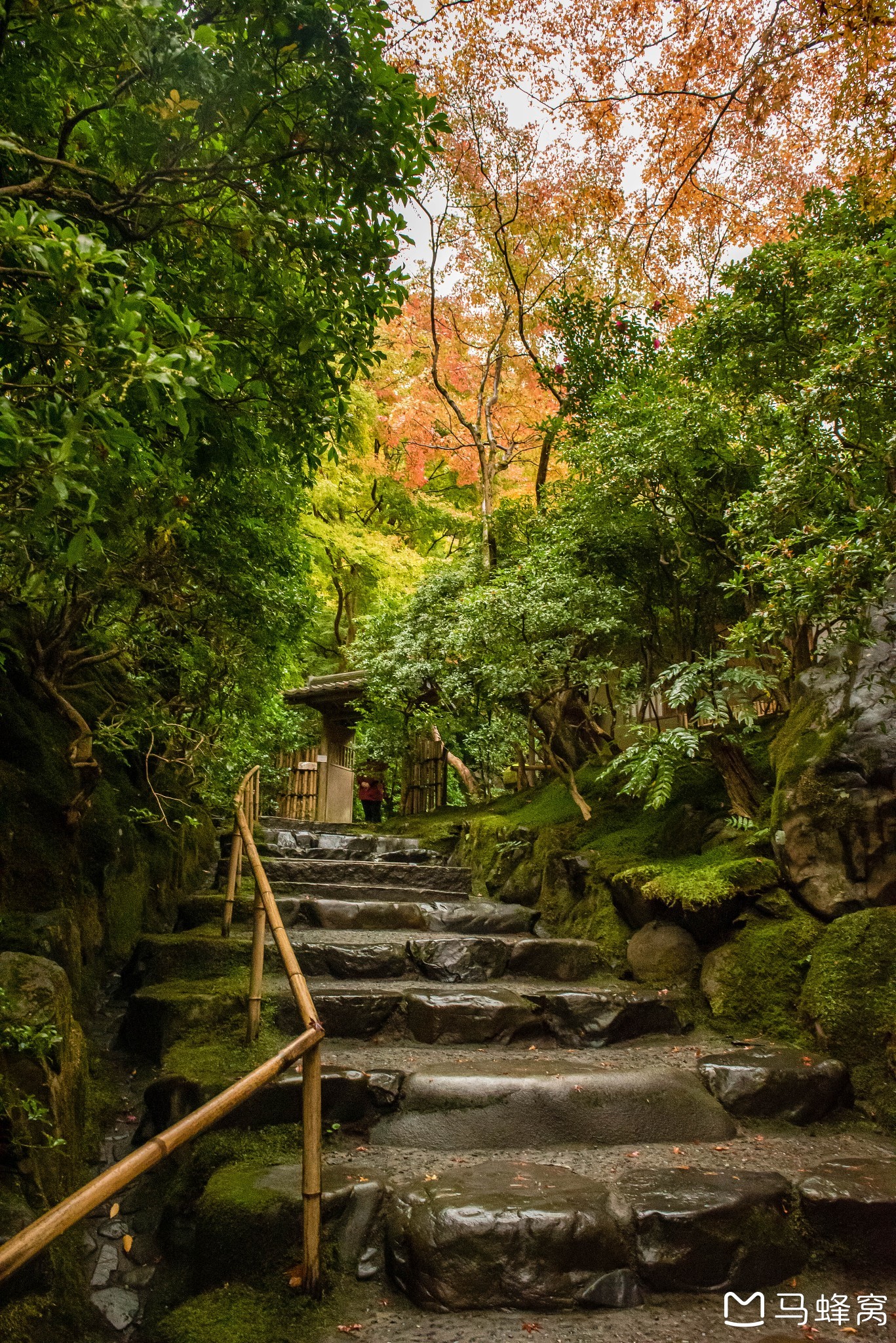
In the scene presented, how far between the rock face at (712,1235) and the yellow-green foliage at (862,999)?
3.67 ft

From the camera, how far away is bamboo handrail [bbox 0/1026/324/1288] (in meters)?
1.41

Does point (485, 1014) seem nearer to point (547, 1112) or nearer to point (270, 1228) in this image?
point (547, 1112)

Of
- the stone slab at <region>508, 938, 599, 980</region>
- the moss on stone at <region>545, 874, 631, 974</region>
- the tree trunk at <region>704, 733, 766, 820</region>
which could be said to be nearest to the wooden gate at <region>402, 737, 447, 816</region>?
the moss on stone at <region>545, 874, 631, 974</region>

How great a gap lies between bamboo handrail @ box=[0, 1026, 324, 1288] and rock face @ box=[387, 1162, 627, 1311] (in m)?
0.98

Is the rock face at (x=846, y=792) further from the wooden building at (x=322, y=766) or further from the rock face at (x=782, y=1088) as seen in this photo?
the wooden building at (x=322, y=766)

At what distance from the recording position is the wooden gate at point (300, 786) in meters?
15.9

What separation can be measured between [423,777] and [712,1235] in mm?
11140

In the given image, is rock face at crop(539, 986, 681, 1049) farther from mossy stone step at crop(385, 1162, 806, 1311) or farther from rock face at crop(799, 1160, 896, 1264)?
rock face at crop(799, 1160, 896, 1264)

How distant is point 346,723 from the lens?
1627 cm

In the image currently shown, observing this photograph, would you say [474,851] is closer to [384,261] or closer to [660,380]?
[660,380]

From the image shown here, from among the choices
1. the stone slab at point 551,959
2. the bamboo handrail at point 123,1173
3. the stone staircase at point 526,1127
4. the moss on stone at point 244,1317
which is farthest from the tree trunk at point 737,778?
the moss on stone at point 244,1317

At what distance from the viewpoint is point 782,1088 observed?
405 cm

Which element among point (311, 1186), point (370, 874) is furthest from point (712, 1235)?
point (370, 874)

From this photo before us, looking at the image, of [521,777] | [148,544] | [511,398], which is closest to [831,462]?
[148,544]
